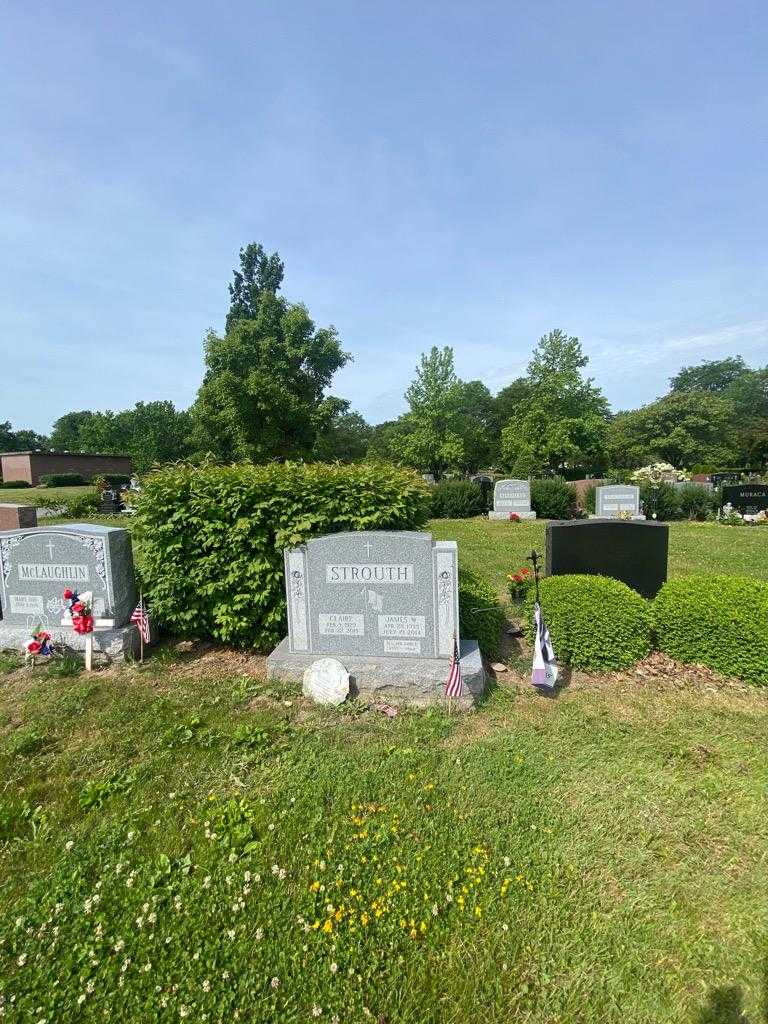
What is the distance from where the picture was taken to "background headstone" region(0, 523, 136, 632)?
16.0ft

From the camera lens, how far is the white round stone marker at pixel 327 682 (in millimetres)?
4004

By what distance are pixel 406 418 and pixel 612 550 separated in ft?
92.5

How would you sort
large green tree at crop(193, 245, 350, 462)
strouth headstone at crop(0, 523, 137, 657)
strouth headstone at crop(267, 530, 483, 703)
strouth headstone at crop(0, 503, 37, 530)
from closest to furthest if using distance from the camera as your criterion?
strouth headstone at crop(267, 530, 483, 703)
strouth headstone at crop(0, 523, 137, 657)
strouth headstone at crop(0, 503, 37, 530)
large green tree at crop(193, 245, 350, 462)

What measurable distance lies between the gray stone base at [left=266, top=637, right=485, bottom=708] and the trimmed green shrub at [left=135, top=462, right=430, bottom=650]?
101cm

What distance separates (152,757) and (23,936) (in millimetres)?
1223

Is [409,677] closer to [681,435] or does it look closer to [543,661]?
[543,661]

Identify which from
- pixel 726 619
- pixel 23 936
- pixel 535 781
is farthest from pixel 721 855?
pixel 23 936

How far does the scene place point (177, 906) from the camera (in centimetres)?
217

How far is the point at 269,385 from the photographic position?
23.1 m

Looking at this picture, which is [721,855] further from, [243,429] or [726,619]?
[243,429]

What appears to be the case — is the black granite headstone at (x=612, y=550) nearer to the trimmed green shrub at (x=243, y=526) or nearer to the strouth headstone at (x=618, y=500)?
the trimmed green shrub at (x=243, y=526)

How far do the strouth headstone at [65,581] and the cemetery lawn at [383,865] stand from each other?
1.11 m

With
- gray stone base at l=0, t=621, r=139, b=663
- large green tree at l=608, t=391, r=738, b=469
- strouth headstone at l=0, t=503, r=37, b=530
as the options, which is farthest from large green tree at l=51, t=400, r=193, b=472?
large green tree at l=608, t=391, r=738, b=469

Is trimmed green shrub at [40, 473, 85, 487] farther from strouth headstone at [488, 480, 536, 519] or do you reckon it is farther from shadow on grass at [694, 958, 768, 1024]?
shadow on grass at [694, 958, 768, 1024]
